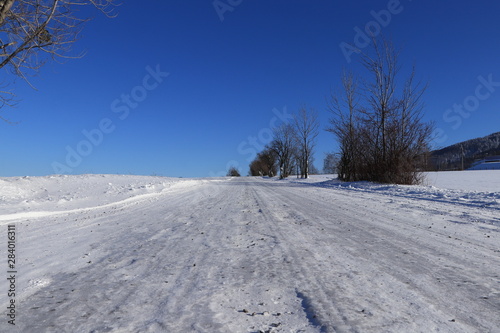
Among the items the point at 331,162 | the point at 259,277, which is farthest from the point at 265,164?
the point at 259,277

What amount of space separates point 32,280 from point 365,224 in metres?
5.47

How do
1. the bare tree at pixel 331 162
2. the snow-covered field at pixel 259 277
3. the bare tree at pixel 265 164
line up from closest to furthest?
1. the snow-covered field at pixel 259 277
2. the bare tree at pixel 331 162
3. the bare tree at pixel 265 164

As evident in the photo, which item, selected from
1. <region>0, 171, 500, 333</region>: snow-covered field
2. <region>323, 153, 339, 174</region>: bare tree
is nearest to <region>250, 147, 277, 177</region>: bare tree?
<region>323, 153, 339, 174</region>: bare tree

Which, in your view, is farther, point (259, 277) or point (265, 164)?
point (265, 164)

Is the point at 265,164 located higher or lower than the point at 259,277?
higher

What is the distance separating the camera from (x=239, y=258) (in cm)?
356

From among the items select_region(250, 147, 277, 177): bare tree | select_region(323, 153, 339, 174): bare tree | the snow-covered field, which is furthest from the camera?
select_region(250, 147, 277, 177): bare tree

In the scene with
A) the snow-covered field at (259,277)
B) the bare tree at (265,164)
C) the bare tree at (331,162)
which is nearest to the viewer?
the snow-covered field at (259,277)

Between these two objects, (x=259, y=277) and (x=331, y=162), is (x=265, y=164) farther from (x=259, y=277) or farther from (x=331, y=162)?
(x=259, y=277)

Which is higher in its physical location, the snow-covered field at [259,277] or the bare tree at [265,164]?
the bare tree at [265,164]

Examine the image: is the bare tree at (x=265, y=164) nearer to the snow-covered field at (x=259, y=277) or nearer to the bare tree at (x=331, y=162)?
the bare tree at (x=331, y=162)

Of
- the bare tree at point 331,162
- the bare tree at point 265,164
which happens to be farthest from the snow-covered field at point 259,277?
the bare tree at point 265,164

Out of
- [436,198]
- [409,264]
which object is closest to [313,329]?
[409,264]

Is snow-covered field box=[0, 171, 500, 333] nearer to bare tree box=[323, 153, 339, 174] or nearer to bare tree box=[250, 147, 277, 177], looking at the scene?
bare tree box=[323, 153, 339, 174]
